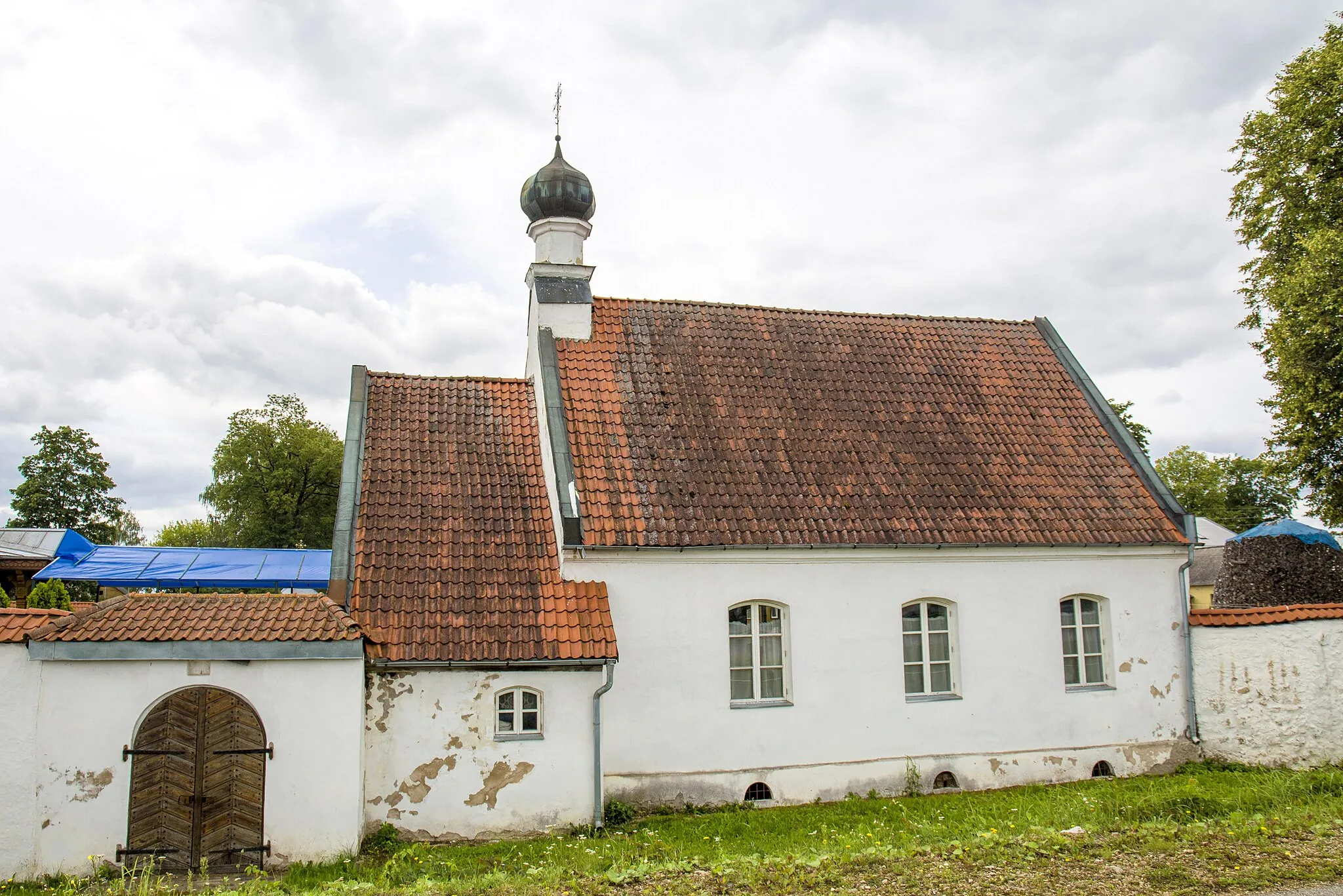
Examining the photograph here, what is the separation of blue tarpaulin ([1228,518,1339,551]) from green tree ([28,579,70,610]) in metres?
24.5

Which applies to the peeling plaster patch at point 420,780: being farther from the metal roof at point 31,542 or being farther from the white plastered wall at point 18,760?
the metal roof at point 31,542

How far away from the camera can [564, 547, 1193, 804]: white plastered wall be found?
12.2m

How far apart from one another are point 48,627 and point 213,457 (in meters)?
40.3

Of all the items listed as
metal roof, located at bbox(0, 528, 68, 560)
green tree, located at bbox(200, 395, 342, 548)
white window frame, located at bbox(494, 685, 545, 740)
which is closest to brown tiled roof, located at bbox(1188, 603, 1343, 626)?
white window frame, located at bbox(494, 685, 545, 740)

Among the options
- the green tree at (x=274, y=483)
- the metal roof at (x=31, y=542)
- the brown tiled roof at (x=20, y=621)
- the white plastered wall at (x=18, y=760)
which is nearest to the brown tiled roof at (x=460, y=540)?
the brown tiled roof at (x=20, y=621)

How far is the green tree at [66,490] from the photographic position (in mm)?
46500

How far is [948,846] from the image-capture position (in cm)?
916

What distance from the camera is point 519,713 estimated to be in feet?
37.5

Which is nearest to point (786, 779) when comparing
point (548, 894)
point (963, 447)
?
point (548, 894)

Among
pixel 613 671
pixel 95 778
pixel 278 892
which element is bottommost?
pixel 278 892

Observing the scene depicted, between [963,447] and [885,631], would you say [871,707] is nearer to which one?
[885,631]

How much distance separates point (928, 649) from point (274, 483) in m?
40.0

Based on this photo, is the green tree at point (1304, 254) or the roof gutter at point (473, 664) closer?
the roof gutter at point (473, 664)

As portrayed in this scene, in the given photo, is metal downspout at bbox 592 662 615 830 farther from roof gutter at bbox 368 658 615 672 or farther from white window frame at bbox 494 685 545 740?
white window frame at bbox 494 685 545 740
